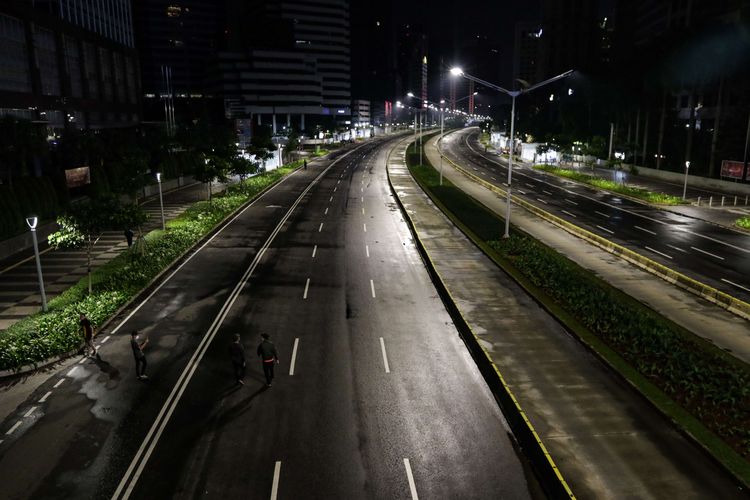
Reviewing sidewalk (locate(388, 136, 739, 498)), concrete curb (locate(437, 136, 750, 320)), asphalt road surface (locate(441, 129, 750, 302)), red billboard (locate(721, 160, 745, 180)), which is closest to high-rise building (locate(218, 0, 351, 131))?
asphalt road surface (locate(441, 129, 750, 302))

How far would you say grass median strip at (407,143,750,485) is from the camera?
1296 cm

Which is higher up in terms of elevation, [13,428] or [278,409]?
[278,409]

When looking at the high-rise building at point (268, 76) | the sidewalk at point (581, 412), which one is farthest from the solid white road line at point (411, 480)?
the high-rise building at point (268, 76)

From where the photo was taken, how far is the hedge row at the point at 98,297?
17.8m

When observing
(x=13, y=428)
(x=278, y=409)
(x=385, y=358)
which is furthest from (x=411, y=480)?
(x=13, y=428)

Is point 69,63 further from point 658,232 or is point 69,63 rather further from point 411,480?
point 411,480

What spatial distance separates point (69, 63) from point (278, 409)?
8518 cm

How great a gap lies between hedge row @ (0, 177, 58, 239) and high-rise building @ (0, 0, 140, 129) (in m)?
22.2

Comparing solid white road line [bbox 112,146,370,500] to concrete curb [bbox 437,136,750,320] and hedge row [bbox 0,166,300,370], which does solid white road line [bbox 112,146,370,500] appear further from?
concrete curb [bbox 437,136,750,320]

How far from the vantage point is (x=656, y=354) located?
1652 cm

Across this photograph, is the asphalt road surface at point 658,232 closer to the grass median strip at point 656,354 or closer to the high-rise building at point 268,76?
the grass median strip at point 656,354

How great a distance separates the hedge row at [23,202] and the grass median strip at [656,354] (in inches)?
1178

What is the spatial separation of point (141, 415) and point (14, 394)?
4.52 meters

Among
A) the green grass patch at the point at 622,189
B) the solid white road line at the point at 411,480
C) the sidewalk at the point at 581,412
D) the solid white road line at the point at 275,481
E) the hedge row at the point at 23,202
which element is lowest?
the solid white road line at the point at 411,480
